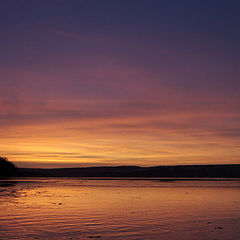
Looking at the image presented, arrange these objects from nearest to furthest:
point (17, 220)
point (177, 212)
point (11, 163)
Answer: point (17, 220) < point (177, 212) < point (11, 163)

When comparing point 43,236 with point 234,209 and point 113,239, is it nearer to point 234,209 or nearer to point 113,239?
point 113,239

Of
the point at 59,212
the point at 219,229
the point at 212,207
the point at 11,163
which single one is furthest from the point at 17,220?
the point at 11,163

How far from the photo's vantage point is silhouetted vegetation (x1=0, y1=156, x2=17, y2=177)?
13512 centimetres

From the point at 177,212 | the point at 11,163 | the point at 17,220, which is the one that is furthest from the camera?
the point at 11,163

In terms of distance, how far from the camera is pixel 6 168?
451 ft

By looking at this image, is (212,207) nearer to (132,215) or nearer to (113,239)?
(132,215)

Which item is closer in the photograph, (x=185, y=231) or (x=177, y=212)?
(x=185, y=231)

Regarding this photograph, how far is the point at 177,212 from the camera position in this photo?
27.1 m

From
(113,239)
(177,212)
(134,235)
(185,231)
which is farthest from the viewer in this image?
(177,212)

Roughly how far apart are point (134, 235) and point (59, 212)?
9611mm

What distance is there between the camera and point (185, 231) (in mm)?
19375

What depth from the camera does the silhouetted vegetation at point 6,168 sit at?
13512 centimetres

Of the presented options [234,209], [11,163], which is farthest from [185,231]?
[11,163]

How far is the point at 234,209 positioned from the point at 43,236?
17.1 m
